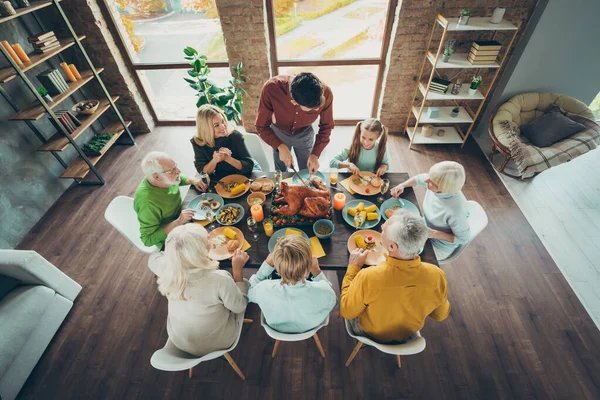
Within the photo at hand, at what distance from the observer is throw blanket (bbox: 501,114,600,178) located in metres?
3.60

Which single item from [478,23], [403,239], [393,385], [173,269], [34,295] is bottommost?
[393,385]

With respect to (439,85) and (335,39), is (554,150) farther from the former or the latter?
(335,39)

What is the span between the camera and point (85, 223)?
12.0 ft

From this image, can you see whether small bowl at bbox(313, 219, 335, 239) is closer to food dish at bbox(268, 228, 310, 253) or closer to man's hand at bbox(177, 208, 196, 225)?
food dish at bbox(268, 228, 310, 253)

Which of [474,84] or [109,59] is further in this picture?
[109,59]

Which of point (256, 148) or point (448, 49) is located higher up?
point (448, 49)

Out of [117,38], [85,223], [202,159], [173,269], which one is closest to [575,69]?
[202,159]

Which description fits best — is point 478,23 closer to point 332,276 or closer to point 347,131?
point 347,131

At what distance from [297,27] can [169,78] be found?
89.0 inches

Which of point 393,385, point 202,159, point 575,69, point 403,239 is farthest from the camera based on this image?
point 575,69

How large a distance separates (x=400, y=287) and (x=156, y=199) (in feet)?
6.11

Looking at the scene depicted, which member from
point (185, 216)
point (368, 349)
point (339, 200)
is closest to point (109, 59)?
point (185, 216)

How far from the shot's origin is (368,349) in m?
2.57

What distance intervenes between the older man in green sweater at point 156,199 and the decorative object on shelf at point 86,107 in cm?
269
